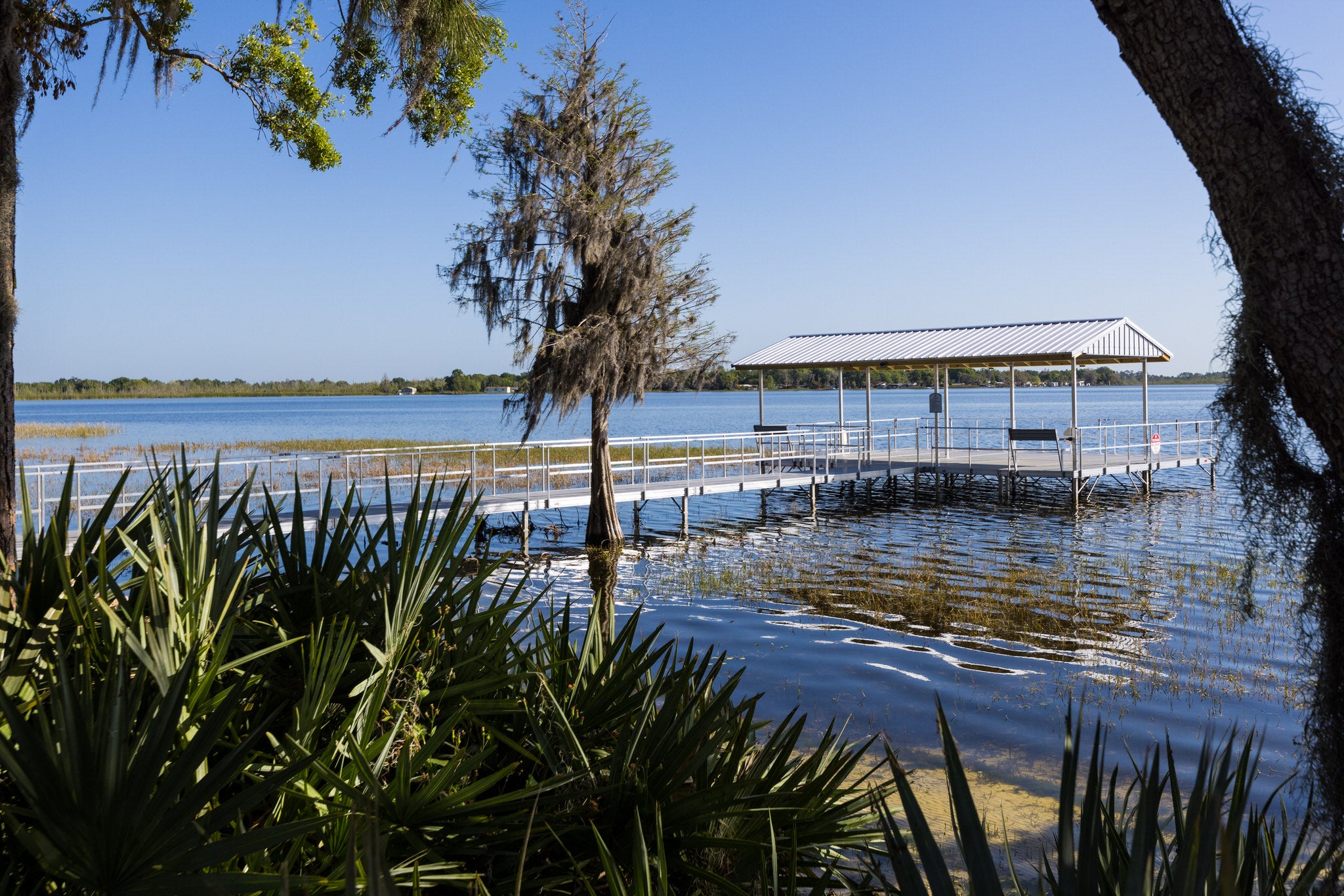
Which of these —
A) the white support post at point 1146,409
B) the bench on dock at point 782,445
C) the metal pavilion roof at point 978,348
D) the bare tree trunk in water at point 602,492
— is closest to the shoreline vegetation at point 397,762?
the bare tree trunk in water at point 602,492

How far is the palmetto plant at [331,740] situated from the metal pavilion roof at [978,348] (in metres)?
23.2

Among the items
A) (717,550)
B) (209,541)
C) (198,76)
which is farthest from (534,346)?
(209,541)

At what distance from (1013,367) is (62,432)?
163ft

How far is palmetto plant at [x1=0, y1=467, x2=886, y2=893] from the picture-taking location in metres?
2.01

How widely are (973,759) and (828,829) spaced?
4810 millimetres

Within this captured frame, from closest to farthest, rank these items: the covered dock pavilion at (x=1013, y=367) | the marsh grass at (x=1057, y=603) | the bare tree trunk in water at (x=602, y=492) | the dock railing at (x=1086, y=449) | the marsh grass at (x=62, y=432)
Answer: the marsh grass at (x=1057, y=603), the bare tree trunk in water at (x=602, y=492), the dock railing at (x=1086, y=449), the covered dock pavilion at (x=1013, y=367), the marsh grass at (x=62, y=432)

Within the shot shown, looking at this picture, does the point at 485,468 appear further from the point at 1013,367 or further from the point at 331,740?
the point at 331,740

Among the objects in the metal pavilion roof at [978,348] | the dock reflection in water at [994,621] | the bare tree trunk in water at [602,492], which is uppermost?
the metal pavilion roof at [978,348]

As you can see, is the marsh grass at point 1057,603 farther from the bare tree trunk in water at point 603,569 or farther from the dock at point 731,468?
the dock at point 731,468

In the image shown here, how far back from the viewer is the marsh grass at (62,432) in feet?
164

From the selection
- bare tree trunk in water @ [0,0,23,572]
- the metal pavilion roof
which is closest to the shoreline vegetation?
bare tree trunk in water @ [0,0,23,572]

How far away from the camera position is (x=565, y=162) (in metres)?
18.1

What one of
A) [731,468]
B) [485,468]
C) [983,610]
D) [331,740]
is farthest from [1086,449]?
[331,740]

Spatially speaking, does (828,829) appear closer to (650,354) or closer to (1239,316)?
(1239,316)
